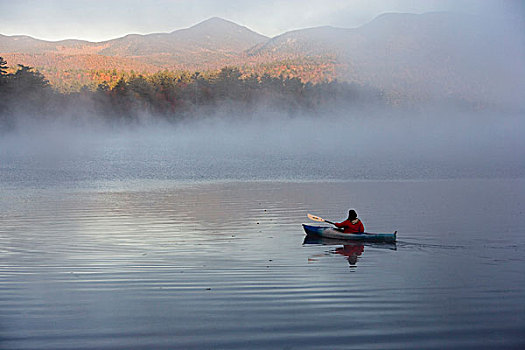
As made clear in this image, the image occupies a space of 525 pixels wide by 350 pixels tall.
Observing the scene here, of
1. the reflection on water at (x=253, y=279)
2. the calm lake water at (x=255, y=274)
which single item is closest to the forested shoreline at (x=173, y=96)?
the calm lake water at (x=255, y=274)

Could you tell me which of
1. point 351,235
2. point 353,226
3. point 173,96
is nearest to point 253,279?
point 351,235

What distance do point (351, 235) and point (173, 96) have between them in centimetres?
13868

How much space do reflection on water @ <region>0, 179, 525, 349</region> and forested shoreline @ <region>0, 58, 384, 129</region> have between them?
305 ft

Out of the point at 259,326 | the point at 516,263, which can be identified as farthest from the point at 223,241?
the point at 259,326

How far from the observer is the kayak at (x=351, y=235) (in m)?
16.0

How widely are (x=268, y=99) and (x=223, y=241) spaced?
152 meters

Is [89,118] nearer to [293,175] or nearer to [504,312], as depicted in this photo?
[293,175]

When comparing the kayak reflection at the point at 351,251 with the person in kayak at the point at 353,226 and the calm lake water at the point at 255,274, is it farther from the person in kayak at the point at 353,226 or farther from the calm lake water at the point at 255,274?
the person in kayak at the point at 353,226

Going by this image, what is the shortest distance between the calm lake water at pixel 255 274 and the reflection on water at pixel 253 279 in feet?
0.12

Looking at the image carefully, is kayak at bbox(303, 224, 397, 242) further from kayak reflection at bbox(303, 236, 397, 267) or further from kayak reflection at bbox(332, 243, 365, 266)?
kayak reflection at bbox(332, 243, 365, 266)

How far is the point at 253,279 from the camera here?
1154 centimetres

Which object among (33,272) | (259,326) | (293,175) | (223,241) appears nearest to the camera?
(259,326)

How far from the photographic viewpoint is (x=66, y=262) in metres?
13.4

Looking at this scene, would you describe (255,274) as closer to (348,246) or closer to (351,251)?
(351,251)
